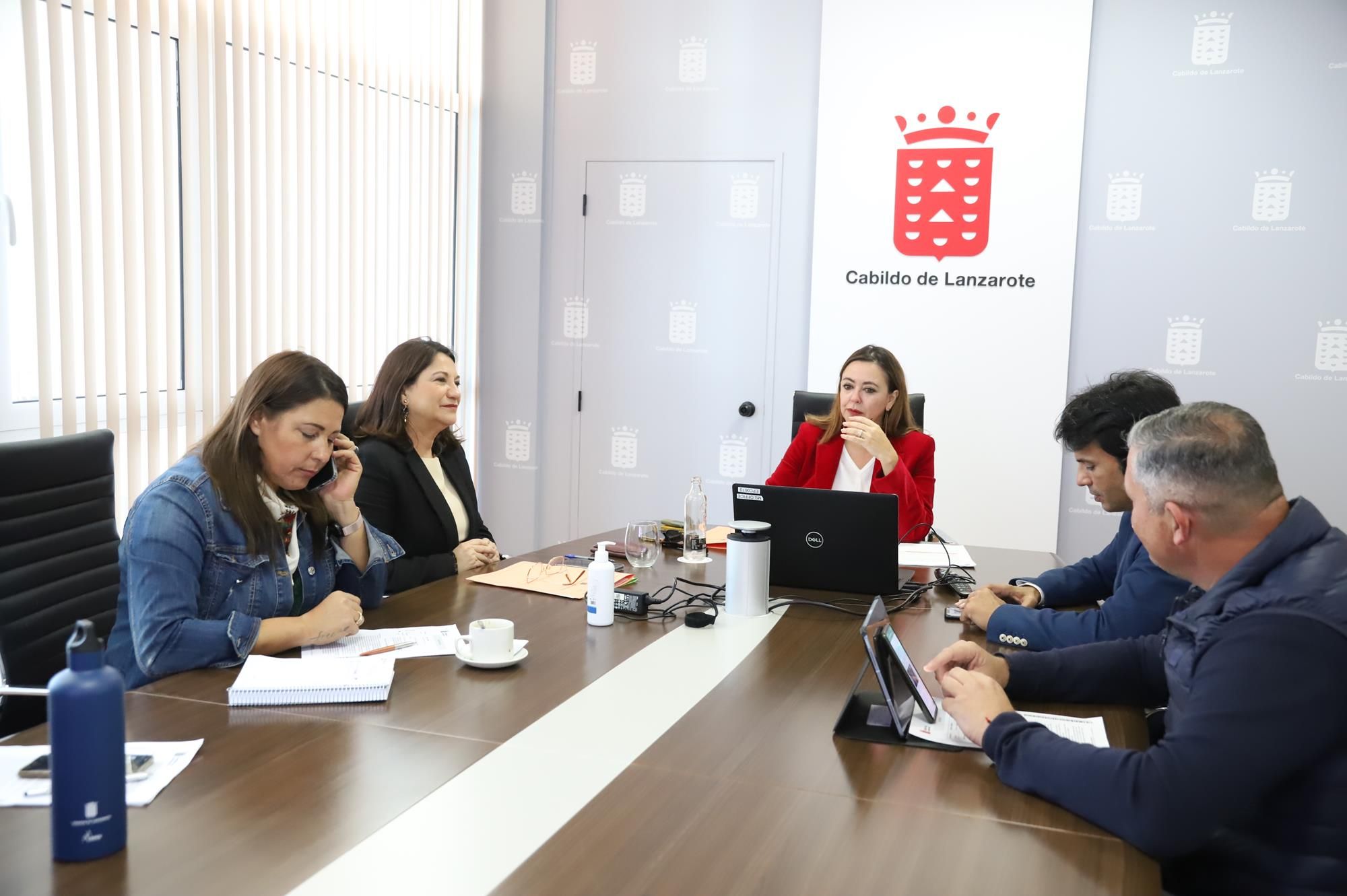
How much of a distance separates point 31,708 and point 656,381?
338 centimetres

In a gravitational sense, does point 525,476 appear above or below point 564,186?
below

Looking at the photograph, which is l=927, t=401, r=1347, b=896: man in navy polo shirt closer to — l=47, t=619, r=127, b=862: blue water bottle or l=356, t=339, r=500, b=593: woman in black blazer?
l=47, t=619, r=127, b=862: blue water bottle

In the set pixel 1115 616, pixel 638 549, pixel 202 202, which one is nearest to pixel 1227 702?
pixel 1115 616

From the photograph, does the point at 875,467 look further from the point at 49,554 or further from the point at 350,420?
the point at 49,554

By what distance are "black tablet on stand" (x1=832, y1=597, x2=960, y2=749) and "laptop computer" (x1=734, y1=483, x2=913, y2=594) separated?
777 mm

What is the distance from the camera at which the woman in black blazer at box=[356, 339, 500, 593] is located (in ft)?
9.99

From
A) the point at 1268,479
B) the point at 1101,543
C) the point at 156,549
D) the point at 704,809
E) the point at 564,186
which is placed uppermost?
the point at 564,186

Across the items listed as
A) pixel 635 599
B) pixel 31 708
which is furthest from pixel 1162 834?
pixel 31 708

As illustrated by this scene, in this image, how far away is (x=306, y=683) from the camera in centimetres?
175

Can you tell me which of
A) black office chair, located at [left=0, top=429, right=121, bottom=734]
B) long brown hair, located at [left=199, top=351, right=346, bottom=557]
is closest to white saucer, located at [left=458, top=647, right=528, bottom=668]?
long brown hair, located at [left=199, top=351, right=346, bottom=557]

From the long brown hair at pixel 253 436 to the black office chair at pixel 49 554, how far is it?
407 mm

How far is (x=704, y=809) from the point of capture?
1.41 meters

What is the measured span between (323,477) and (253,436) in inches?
9.4

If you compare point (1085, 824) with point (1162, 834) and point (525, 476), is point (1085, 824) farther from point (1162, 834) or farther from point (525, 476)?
point (525, 476)
